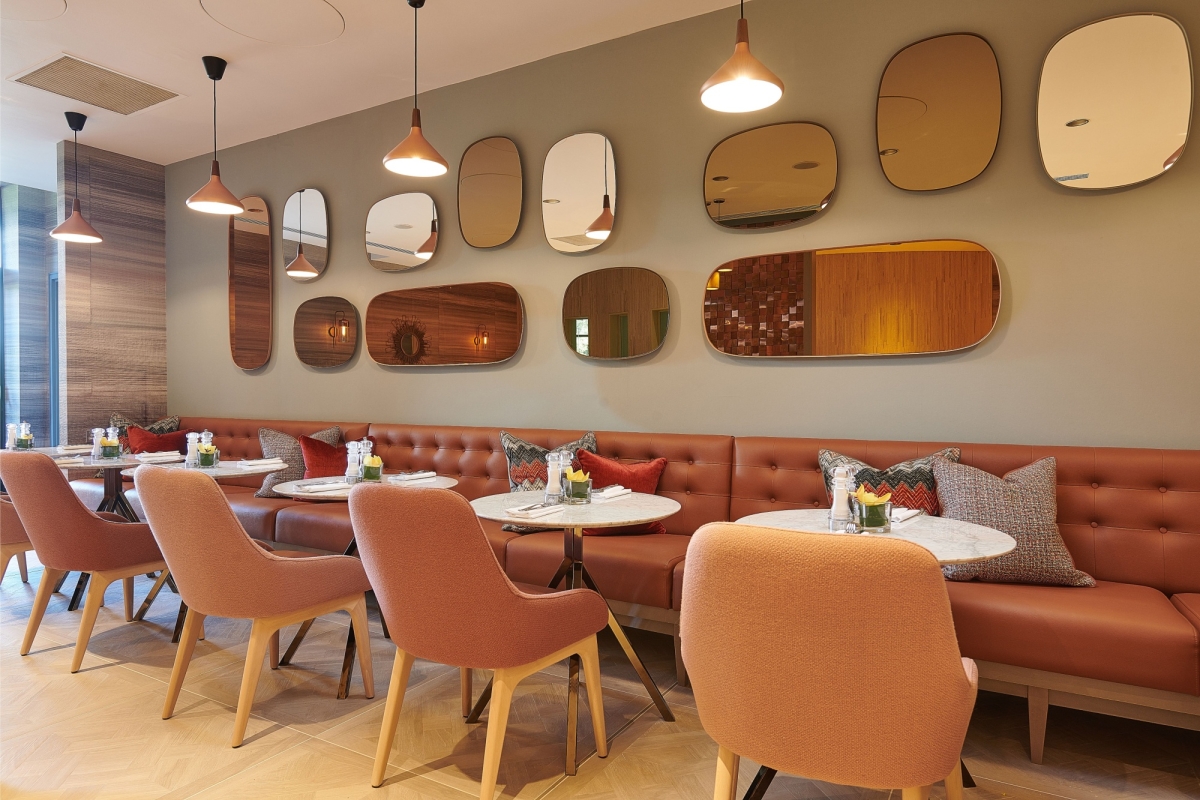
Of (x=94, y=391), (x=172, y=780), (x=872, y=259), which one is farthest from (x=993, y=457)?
(x=94, y=391)

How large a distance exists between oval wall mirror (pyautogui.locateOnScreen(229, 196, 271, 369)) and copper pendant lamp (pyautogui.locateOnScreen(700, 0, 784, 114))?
403 cm

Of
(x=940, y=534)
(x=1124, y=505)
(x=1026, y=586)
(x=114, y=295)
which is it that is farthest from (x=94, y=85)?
(x=1124, y=505)

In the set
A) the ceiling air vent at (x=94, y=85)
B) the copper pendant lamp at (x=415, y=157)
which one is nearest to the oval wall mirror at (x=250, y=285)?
the ceiling air vent at (x=94, y=85)

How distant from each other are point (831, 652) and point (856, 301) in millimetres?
2236

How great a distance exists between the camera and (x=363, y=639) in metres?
2.53

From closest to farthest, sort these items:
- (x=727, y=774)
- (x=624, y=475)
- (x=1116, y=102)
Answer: (x=727, y=774) → (x=1116, y=102) → (x=624, y=475)

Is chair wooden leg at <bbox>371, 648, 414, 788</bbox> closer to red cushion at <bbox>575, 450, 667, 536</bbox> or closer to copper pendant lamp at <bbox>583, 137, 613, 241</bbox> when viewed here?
red cushion at <bbox>575, 450, 667, 536</bbox>

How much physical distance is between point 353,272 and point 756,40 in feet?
9.76

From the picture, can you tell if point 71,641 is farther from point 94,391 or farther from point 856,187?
point 856,187

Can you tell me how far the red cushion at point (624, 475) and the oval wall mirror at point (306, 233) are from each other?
2.83 meters

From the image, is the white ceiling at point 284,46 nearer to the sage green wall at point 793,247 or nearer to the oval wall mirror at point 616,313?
the sage green wall at point 793,247

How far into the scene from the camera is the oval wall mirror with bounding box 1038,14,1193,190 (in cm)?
254

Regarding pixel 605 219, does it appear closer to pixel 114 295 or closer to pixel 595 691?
pixel 595 691

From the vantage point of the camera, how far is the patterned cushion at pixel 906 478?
8.56 ft
